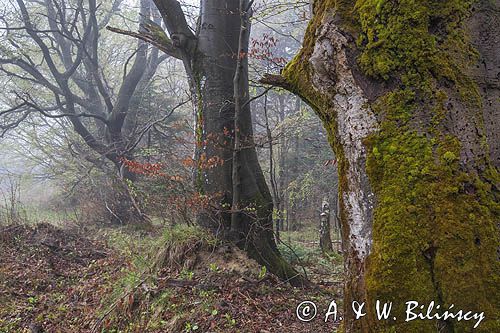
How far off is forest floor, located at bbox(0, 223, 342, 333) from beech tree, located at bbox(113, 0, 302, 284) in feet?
1.14

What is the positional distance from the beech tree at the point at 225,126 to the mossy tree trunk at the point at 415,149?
3273 mm

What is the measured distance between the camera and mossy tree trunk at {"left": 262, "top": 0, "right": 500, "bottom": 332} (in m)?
1.76

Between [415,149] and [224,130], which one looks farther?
[224,130]

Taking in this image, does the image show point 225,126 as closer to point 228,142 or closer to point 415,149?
point 228,142

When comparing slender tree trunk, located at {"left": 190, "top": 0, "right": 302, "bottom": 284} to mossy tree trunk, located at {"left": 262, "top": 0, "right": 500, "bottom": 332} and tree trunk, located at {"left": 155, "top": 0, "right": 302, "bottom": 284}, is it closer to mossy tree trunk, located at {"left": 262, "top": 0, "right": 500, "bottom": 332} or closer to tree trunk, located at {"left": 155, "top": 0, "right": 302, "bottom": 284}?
tree trunk, located at {"left": 155, "top": 0, "right": 302, "bottom": 284}

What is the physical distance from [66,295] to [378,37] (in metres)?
5.80

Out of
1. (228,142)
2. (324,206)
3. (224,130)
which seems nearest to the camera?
(224,130)

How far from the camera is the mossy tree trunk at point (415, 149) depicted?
1.76 m

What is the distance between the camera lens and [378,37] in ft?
6.84

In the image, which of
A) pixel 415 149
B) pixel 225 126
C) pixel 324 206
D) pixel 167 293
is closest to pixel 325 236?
pixel 324 206

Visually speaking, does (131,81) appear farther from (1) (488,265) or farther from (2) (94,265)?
(1) (488,265)

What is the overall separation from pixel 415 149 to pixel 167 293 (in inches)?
142

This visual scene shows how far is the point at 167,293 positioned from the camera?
183 inches

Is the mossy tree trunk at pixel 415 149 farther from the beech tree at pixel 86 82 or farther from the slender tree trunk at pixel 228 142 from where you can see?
the beech tree at pixel 86 82
